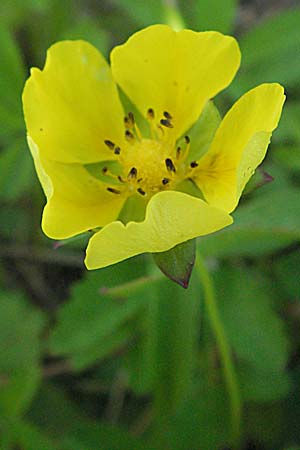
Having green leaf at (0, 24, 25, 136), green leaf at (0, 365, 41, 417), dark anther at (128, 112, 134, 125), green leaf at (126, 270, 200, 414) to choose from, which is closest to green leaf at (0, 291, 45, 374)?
green leaf at (0, 365, 41, 417)

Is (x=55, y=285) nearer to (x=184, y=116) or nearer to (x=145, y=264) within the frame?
(x=145, y=264)

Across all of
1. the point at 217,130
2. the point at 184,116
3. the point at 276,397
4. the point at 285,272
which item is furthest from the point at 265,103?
the point at 276,397

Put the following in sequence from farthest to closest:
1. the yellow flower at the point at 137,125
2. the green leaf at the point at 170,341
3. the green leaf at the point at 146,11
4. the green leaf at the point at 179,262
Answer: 1. the green leaf at the point at 146,11
2. the green leaf at the point at 170,341
3. the yellow flower at the point at 137,125
4. the green leaf at the point at 179,262

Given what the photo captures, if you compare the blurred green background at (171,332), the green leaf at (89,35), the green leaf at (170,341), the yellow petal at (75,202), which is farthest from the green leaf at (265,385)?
the green leaf at (89,35)


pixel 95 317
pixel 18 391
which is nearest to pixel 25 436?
pixel 18 391

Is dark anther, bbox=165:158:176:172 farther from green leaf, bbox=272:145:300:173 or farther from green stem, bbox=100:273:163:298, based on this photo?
green leaf, bbox=272:145:300:173

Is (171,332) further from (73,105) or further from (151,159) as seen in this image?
(73,105)

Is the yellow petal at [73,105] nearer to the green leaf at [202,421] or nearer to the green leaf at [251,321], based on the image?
the green leaf at [251,321]
